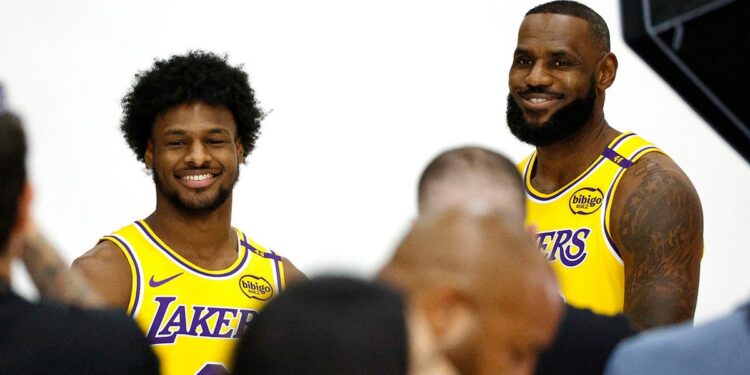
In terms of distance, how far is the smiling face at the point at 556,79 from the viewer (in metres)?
3.64

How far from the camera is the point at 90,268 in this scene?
3.35 metres

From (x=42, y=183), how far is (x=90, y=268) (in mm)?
1518

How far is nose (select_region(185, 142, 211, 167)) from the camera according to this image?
139 inches

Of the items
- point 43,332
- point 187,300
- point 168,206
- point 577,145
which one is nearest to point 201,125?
point 168,206

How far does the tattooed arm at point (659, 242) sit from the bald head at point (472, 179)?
1278 millimetres

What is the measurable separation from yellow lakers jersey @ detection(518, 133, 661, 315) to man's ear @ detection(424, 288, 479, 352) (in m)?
2.24

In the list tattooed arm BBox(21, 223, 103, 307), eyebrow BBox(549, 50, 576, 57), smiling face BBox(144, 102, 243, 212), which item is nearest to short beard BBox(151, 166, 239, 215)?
smiling face BBox(144, 102, 243, 212)

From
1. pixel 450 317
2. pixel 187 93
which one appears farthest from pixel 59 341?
pixel 187 93

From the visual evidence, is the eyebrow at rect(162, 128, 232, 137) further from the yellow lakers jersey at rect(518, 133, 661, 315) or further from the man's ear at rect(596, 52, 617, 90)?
the man's ear at rect(596, 52, 617, 90)

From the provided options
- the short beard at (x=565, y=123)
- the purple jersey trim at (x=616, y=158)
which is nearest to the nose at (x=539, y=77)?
the short beard at (x=565, y=123)

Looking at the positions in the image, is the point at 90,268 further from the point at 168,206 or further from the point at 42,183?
the point at 42,183

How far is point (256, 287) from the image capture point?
→ 3645mm

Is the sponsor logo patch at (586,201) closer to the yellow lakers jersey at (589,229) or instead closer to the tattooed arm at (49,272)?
the yellow lakers jersey at (589,229)

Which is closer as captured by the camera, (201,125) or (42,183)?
(201,125)
